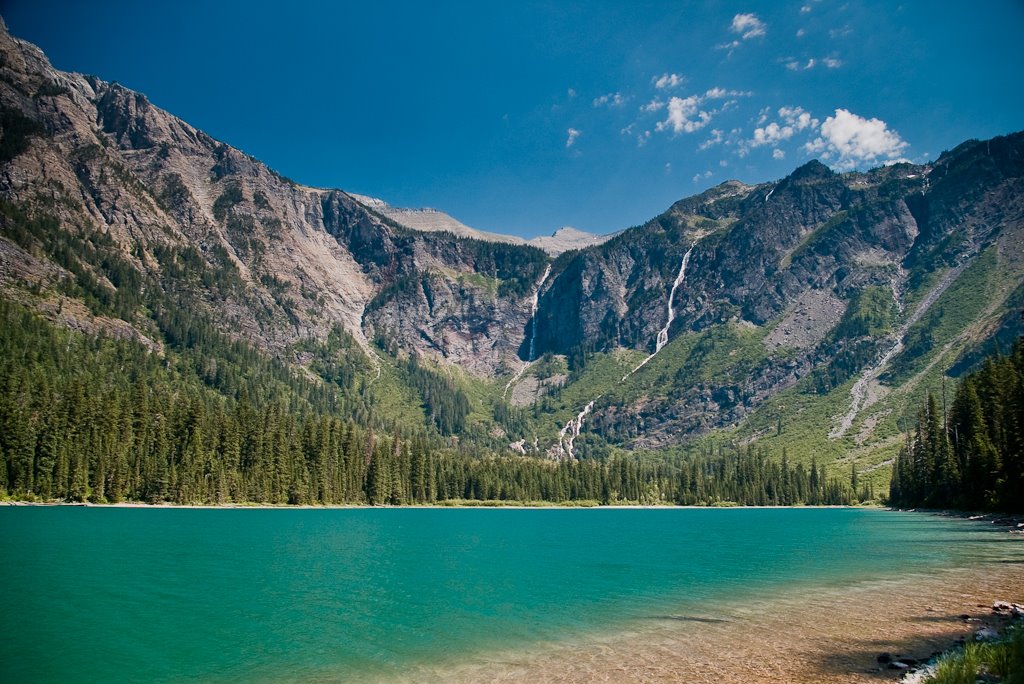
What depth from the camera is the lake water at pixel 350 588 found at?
82.8 feet

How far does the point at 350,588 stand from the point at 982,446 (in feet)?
267

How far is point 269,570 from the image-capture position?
47500mm

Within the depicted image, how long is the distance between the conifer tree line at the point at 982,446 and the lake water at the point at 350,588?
12.2 m

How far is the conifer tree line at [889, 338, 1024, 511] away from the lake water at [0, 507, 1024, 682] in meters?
12.2

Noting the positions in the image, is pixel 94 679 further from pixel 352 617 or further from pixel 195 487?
pixel 195 487

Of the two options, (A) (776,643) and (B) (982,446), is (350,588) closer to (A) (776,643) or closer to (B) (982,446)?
(A) (776,643)

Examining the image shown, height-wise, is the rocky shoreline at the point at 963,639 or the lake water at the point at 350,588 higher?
the rocky shoreline at the point at 963,639

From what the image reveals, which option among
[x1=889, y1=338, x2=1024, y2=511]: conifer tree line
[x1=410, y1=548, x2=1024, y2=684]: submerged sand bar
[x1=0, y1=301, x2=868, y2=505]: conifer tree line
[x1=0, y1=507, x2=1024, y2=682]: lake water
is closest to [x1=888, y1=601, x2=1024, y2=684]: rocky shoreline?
[x1=410, y1=548, x2=1024, y2=684]: submerged sand bar

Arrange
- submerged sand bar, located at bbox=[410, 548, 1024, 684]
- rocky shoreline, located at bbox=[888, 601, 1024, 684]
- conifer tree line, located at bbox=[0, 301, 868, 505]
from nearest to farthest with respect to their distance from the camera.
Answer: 1. rocky shoreline, located at bbox=[888, 601, 1024, 684]
2. submerged sand bar, located at bbox=[410, 548, 1024, 684]
3. conifer tree line, located at bbox=[0, 301, 868, 505]

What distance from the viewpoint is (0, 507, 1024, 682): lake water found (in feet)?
82.8

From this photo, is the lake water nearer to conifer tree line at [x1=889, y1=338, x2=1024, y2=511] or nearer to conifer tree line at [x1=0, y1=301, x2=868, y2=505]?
conifer tree line at [x1=889, y1=338, x2=1024, y2=511]

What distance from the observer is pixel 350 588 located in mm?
41281

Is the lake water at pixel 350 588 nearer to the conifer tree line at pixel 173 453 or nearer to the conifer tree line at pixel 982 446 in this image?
the conifer tree line at pixel 982 446

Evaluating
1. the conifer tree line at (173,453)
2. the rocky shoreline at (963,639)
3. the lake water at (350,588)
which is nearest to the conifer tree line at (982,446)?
the lake water at (350,588)
